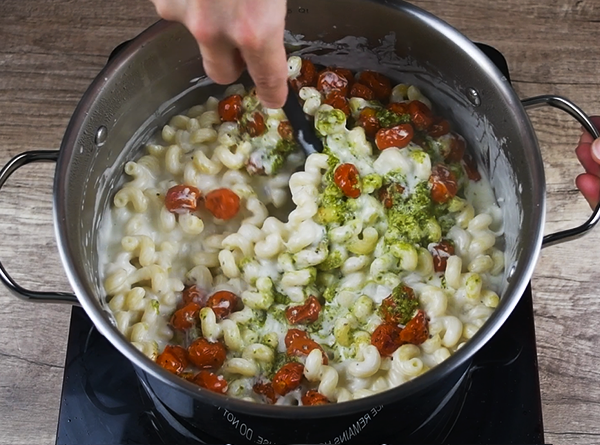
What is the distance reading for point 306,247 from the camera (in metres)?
1.43

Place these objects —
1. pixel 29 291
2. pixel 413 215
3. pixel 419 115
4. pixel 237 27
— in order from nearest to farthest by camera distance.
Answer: pixel 237 27, pixel 29 291, pixel 413 215, pixel 419 115

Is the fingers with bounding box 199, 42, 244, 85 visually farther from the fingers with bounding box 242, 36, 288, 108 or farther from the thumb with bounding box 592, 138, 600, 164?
the thumb with bounding box 592, 138, 600, 164

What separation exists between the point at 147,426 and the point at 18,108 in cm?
78

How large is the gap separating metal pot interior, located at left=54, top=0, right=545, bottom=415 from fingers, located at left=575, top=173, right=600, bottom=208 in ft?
0.52

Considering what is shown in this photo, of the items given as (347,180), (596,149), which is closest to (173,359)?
(347,180)

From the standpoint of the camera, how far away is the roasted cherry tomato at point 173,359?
4.25ft

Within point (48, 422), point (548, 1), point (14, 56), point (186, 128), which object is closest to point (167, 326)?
point (48, 422)

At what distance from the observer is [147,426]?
4.45 ft

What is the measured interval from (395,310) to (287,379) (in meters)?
0.22

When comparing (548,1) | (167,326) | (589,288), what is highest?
(548,1)

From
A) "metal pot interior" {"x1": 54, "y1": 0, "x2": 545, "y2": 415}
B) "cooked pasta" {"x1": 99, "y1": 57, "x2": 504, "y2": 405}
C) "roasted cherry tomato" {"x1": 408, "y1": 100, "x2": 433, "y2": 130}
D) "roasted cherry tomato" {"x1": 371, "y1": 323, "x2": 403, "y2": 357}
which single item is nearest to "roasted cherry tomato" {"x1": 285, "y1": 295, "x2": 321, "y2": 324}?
"cooked pasta" {"x1": 99, "y1": 57, "x2": 504, "y2": 405}

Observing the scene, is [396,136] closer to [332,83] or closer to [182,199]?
[332,83]

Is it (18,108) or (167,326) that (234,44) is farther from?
(18,108)

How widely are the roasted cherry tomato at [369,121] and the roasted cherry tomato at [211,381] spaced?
554 mm
